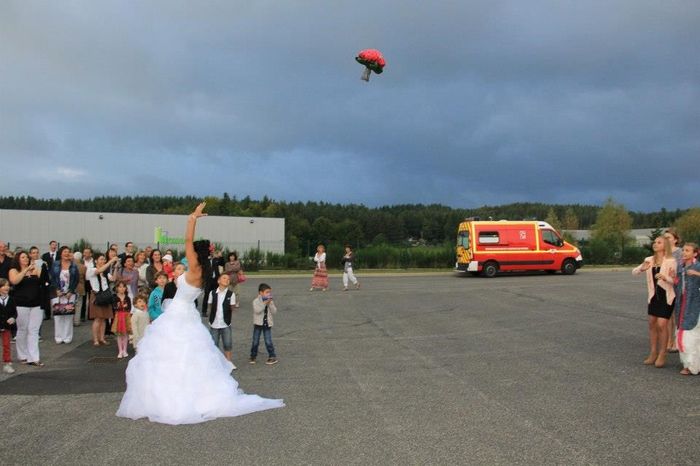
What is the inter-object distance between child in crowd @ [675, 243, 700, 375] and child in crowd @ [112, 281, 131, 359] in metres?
8.88

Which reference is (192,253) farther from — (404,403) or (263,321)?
(263,321)

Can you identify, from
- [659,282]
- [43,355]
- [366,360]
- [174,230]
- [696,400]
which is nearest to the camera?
[696,400]

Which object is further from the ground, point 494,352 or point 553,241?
point 553,241

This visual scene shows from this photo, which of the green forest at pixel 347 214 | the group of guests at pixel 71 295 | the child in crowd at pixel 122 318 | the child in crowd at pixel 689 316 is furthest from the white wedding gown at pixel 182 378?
the green forest at pixel 347 214

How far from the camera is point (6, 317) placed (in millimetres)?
8766

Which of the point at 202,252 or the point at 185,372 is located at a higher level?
the point at 202,252

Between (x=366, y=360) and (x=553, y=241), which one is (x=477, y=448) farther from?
(x=553, y=241)

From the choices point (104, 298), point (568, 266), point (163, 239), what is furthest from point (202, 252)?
point (163, 239)

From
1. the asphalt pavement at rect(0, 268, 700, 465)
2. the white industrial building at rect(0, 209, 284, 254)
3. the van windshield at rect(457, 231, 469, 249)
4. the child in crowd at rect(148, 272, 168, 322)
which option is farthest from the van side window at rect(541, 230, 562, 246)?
the child in crowd at rect(148, 272, 168, 322)

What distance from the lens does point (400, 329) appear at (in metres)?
13.2

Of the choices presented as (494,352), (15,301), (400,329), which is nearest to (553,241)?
(400,329)

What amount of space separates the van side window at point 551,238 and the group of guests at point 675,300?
2215 centimetres

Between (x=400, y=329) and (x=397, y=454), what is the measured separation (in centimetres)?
807

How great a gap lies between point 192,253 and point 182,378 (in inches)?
57.0
